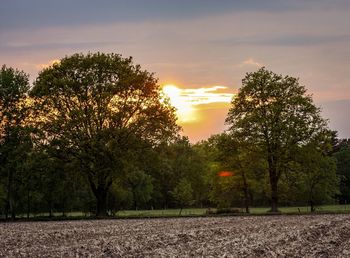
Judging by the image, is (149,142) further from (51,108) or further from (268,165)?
(268,165)

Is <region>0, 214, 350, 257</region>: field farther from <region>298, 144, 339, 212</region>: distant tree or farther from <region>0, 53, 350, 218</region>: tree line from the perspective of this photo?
<region>298, 144, 339, 212</region>: distant tree

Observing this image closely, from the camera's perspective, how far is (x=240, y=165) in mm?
79000

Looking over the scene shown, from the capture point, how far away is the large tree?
66.3m

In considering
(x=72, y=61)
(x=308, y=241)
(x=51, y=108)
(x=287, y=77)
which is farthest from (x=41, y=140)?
(x=308, y=241)

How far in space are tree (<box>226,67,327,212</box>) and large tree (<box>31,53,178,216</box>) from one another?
11.0 metres

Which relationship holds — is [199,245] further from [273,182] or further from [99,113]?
[273,182]

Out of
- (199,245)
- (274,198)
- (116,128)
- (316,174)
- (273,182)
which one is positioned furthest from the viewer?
(316,174)

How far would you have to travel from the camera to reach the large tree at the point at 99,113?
66.3 m

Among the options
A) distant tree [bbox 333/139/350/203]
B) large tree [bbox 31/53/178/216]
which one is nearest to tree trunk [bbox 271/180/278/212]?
large tree [bbox 31/53/178/216]

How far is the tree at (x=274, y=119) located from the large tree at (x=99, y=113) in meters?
11.0

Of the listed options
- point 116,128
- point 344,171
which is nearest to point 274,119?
point 116,128

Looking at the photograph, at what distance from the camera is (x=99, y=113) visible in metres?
68.4

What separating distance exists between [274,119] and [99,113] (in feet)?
77.6

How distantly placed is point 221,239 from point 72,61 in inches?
1669
